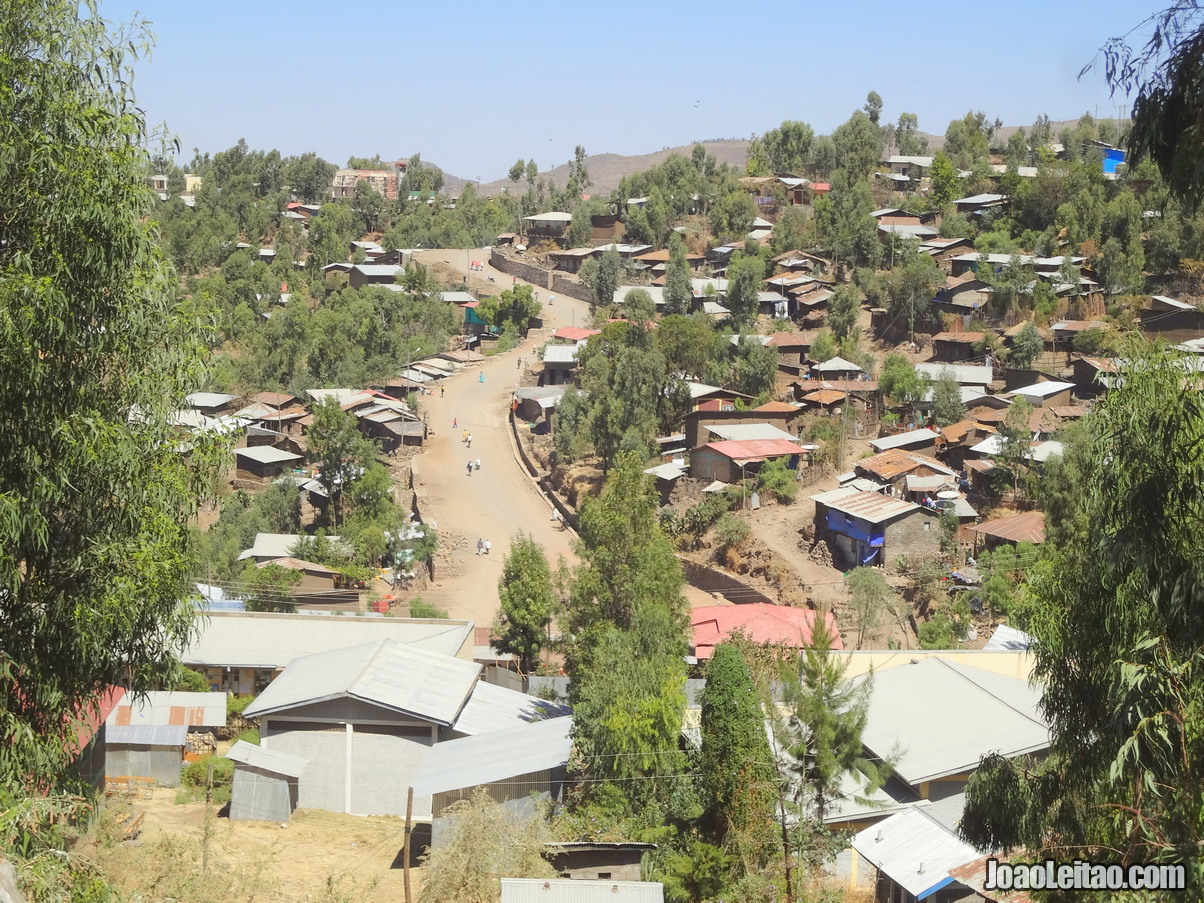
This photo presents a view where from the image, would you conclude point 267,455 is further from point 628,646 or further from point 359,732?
Answer: point 628,646

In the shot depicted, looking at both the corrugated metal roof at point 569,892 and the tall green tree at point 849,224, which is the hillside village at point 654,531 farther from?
the tall green tree at point 849,224

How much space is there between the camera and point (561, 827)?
9.60 metres

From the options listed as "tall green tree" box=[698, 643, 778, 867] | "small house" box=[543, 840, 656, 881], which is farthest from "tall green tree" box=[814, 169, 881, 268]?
"small house" box=[543, 840, 656, 881]

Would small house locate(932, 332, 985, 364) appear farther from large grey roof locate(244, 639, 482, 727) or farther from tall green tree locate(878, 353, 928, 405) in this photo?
large grey roof locate(244, 639, 482, 727)

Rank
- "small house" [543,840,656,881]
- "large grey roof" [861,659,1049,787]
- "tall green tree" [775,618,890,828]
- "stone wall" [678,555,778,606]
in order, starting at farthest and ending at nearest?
"stone wall" [678,555,778,606], "large grey roof" [861,659,1049,787], "small house" [543,840,656,881], "tall green tree" [775,618,890,828]

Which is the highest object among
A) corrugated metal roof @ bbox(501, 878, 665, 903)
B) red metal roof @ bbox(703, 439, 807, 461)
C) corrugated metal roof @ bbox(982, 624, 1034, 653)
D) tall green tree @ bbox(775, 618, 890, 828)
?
tall green tree @ bbox(775, 618, 890, 828)

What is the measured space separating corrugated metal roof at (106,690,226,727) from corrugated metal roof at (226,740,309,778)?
1.18 m

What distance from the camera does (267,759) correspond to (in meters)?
11.0

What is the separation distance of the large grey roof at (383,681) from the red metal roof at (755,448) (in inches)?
444

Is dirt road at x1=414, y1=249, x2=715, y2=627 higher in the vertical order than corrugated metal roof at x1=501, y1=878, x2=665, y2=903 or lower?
lower

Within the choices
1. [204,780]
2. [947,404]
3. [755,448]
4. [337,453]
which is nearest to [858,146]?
[947,404]

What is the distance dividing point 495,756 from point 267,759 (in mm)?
2087

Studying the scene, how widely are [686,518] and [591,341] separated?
9.83 metres

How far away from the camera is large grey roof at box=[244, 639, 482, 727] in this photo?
37.4ft
